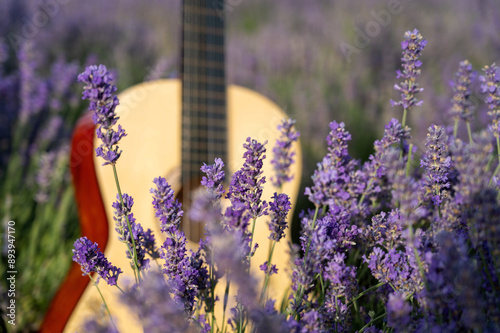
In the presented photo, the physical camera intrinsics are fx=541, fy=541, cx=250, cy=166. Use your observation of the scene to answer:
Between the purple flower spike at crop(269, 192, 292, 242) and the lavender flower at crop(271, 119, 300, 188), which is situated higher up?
the lavender flower at crop(271, 119, 300, 188)

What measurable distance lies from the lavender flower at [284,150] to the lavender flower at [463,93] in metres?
0.35

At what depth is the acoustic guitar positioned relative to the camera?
177 centimetres

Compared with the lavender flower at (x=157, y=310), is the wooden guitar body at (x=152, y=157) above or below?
above

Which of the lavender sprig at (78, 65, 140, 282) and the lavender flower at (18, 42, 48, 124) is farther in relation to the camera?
the lavender flower at (18, 42, 48, 124)

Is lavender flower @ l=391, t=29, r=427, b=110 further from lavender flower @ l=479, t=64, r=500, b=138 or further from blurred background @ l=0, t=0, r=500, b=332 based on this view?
blurred background @ l=0, t=0, r=500, b=332

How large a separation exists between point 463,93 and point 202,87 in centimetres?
118

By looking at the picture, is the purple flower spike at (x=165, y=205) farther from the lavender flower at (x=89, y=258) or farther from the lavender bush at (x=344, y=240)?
the lavender flower at (x=89, y=258)

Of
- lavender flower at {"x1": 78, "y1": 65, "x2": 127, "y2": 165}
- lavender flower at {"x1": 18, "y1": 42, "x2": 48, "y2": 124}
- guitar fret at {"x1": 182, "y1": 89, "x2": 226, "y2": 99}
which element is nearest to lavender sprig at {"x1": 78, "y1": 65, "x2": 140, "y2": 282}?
lavender flower at {"x1": 78, "y1": 65, "x2": 127, "y2": 165}

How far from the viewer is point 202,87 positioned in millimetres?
2111

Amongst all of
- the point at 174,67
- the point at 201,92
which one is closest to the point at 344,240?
the point at 201,92

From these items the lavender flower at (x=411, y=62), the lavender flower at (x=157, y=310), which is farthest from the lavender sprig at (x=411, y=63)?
the lavender flower at (x=157, y=310)

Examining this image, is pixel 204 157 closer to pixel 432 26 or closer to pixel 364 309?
pixel 364 309

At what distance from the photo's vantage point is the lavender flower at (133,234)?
853 millimetres

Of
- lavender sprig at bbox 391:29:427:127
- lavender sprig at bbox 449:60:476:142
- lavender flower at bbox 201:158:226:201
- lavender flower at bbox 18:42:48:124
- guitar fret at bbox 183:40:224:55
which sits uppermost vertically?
lavender flower at bbox 18:42:48:124
